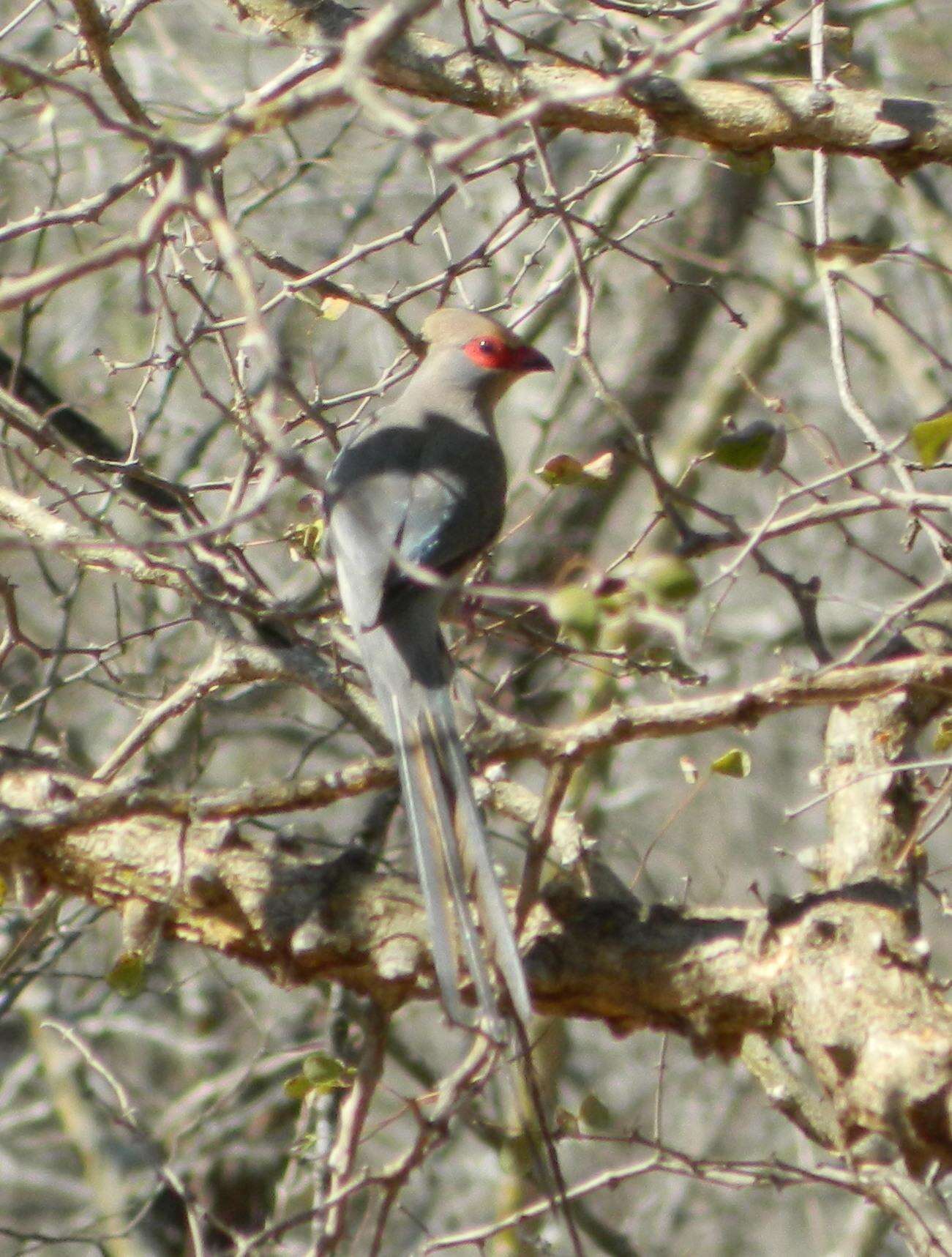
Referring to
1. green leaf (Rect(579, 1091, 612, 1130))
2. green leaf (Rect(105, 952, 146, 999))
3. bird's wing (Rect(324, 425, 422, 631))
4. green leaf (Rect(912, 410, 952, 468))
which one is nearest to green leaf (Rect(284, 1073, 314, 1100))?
green leaf (Rect(105, 952, 146, 999))

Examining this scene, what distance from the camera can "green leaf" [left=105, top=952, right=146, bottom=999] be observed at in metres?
3.34

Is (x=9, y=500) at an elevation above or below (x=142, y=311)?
above

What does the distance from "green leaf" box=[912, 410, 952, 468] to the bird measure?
2.84 feet

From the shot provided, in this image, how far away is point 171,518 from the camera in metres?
3.79

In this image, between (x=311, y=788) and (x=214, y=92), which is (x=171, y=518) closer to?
(x=311, y=788)

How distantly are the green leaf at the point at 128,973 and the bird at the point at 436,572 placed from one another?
65 cm

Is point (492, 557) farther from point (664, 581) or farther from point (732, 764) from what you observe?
point (664, 581)

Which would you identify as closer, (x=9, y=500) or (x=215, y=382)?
(x=9, y=500)

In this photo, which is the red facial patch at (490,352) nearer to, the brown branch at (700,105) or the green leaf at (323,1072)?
the brown branch at (700,105)

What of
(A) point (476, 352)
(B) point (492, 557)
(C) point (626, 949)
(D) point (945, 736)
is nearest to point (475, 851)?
(C) point (626, 949)

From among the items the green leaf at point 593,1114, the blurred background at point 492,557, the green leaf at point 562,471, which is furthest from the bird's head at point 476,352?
the green leaf at point 593,1114

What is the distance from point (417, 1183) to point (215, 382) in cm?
517

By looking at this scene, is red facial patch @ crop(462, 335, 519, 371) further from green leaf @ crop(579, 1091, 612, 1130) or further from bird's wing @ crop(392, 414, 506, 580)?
green leaf @ crop(579, 1091, 612, 1130)

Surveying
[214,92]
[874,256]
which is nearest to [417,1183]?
[214,92]
